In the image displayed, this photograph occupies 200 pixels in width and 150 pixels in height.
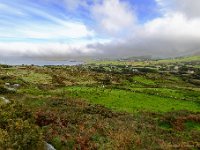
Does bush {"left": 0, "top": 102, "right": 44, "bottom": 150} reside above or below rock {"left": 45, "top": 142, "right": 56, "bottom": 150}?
above

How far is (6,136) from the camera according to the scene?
21656mm

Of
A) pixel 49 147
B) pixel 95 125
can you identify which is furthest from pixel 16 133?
pixel 95 125

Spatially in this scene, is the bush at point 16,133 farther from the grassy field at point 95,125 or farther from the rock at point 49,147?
the rock at point 49,147

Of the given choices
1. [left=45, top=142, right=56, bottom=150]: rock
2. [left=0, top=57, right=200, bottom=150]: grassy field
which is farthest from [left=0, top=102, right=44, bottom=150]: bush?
[left=45, top=142, right=56, bottom=150]: rock

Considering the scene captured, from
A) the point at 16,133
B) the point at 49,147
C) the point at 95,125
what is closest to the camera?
the point at 16,133

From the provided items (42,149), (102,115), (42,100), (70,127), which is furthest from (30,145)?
(42,100)

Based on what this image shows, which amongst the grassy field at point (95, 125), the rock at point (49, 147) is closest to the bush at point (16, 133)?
the grassy field at point (95, 125)

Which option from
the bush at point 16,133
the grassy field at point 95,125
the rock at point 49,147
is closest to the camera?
the bush at point 16,133

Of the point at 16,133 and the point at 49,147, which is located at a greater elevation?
the point at 16,133

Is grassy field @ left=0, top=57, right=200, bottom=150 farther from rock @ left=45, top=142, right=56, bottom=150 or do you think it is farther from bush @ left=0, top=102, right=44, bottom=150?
rock @ left=45, top=142, right=56, bottom=150

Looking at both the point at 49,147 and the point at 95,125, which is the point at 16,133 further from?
the point at 95,125

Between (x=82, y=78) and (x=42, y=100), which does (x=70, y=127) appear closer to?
(x=42, y=100)

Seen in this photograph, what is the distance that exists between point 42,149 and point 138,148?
7.55 meters

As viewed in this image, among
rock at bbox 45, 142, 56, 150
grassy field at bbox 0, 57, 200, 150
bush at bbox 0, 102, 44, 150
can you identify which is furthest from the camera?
rock at bbox 45, 142, 56, 150
